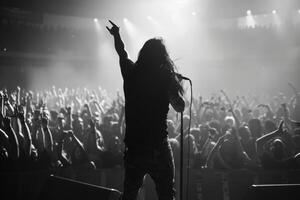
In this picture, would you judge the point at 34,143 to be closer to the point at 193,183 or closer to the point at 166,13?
the point at 193,183

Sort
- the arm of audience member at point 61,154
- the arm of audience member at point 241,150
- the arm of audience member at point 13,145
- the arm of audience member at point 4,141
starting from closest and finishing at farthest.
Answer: the arm of audience member at point 13,145 → the arm of audience member at point 4,141 → the arm of audience member at point 241,150 → the arm of audience member at point 61,154

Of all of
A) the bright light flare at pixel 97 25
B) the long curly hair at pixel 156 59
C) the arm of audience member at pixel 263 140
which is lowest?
the arm of audience member at pixel 263 140

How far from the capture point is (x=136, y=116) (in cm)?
264

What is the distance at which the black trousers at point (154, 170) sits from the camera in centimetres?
258

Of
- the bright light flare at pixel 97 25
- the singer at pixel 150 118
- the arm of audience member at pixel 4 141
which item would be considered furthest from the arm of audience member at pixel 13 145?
the bright light flare at pixel 97 25

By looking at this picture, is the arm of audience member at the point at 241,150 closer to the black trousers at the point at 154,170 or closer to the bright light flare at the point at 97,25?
the black trousers at the point at 154,170

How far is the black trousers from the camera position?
258 centimetres

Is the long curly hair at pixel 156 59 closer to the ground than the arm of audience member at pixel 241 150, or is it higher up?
higher up

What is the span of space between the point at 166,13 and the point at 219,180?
52.4 feet

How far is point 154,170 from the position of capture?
8.50 feet

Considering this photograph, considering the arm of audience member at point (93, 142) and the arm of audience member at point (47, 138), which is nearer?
the arm of audience member at point (47, 138)

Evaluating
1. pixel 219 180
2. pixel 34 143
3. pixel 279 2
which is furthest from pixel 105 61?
pixel 219 180

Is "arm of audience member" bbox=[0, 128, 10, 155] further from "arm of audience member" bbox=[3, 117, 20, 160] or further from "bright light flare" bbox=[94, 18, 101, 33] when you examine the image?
"bright light flare" bbox=[94, 18, 101, 33]

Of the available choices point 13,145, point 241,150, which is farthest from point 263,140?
point 13,145
